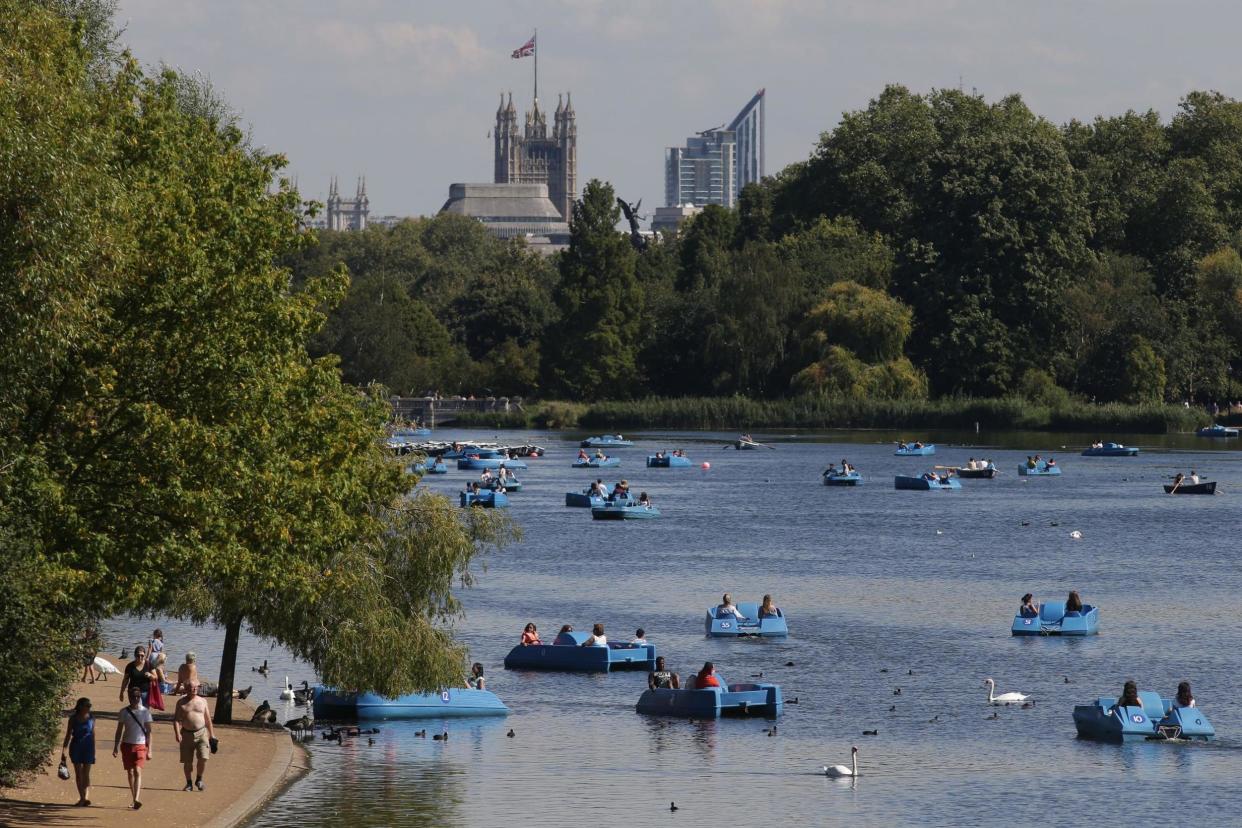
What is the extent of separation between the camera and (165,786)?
33531mm

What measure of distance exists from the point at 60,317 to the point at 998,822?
18854 mm

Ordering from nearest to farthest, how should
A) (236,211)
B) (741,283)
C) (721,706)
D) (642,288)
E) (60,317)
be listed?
1. (60,317)
2. (236,211)
3. (721,706)
4. (741,283)
5. (642,288)

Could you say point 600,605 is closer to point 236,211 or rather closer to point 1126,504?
point 236,211

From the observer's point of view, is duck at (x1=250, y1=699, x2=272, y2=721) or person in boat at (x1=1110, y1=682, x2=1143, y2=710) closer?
duck at (x1=250, y1=699, x2=272, y2=721)

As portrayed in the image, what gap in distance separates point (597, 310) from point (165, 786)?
142 m

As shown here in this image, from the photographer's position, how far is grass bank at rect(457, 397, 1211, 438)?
A: 154250 mm

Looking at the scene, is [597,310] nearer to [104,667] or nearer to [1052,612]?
[1052,612]

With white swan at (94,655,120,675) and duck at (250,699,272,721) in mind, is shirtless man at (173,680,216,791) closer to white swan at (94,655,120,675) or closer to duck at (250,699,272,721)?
duck at (250,699,272,721)

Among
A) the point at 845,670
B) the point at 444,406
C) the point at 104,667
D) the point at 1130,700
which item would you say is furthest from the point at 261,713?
the point at 444,406

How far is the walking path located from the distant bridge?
145 meters

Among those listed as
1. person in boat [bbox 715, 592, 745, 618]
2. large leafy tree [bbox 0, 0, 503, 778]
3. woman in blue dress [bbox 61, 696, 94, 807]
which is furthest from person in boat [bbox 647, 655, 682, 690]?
woman in blue dress [bbox 61, 696, 94, 807]

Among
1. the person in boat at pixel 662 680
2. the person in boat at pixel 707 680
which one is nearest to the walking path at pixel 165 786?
the person in boat at pixel 662 680

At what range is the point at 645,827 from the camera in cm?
3503

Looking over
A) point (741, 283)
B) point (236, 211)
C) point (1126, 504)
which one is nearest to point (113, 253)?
point (236, 211)
